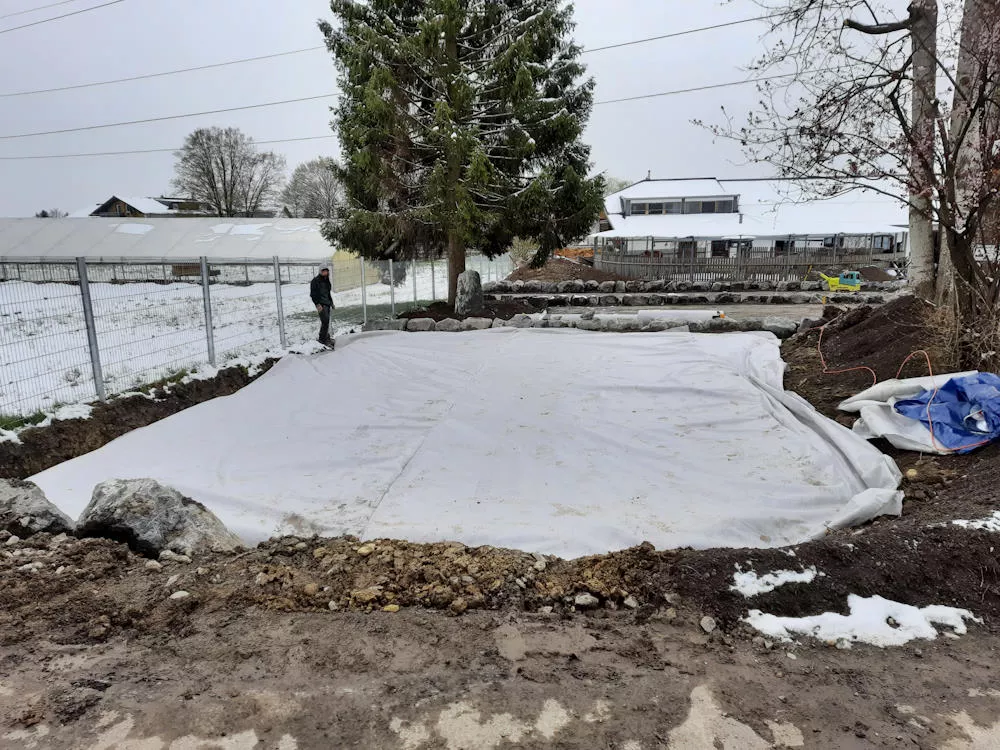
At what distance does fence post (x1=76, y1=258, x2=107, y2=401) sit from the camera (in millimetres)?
5734

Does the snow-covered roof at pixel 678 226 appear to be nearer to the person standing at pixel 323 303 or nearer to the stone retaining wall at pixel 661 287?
the stone retaining wall at pixel 661 287

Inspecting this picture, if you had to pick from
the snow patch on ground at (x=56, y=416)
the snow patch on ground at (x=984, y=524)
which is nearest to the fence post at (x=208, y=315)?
the snow patch on ground at (x=56, y=416)

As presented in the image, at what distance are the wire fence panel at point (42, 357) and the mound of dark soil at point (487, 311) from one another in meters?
6.80

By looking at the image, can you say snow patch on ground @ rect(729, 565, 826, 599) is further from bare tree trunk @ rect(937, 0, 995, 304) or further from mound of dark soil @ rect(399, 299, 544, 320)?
mound of dark soil @ rect(399, 299, 544, 320)

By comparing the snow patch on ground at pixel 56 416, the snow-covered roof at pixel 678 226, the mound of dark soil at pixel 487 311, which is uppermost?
the snow-covered roof at pixel 678 226

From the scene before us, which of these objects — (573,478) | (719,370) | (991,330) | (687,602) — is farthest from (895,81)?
(687,602)

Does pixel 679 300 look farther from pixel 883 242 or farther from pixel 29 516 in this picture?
pixel 883 242

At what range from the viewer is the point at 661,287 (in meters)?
18.3

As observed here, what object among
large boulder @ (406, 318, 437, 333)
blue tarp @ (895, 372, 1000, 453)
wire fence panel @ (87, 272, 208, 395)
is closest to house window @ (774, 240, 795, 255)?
large boulder @ (406, 318, 437, 333)

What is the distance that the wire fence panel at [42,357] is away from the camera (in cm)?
538

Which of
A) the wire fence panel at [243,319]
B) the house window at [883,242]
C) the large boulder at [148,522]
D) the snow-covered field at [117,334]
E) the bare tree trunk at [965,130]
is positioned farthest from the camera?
the house window at [883,242]

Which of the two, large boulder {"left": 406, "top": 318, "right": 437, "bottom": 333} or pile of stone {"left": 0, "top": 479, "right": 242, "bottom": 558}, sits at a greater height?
large boulder {"left": 406, "top": 318, "right": 437, "bottom": 333}

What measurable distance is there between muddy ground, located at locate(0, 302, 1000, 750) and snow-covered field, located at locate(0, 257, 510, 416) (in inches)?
133

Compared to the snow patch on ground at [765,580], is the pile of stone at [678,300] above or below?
above
